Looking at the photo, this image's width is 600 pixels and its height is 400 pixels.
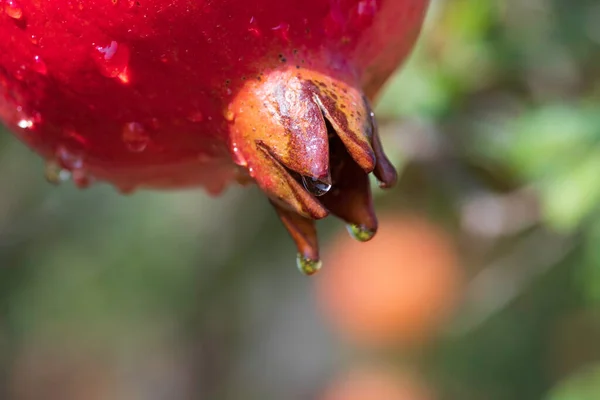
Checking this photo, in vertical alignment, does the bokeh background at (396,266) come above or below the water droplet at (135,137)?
below

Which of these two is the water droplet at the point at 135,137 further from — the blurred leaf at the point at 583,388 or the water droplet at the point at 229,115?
the blurred leaf at the point at 583,388

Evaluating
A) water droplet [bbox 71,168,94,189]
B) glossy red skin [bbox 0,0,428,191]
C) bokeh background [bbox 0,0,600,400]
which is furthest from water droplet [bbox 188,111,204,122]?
bokeh background [bbox 0,0,600,400]

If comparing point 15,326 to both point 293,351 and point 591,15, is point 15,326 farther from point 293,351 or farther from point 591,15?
point 591,15

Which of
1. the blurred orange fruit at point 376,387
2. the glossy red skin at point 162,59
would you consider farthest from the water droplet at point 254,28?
the blurred orange fruit at point 376,387

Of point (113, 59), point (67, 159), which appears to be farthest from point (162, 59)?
point (67, 159)

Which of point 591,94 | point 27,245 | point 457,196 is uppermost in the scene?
point 591,94

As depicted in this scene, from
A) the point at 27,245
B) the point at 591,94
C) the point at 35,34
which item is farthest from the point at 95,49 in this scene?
the point at 27,245
